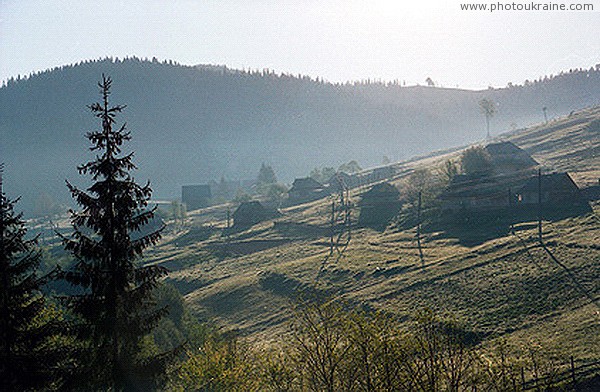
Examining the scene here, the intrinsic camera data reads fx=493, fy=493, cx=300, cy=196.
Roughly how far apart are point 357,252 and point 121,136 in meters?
63.6

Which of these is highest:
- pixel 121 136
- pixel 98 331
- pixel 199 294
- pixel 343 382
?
pixel 121 136

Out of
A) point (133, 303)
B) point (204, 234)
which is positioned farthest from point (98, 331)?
point (204, 234)

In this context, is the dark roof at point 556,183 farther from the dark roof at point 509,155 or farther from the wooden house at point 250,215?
the wooden house at point 250,215

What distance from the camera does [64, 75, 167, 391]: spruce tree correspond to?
18969 millimetres

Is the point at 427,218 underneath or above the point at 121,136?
underneath

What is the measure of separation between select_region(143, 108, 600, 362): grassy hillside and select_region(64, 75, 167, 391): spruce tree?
26.7 m

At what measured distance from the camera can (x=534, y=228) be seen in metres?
68.5

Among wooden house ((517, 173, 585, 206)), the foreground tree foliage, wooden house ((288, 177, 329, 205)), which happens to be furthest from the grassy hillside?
wooden house ((288, 177, 329, 205))

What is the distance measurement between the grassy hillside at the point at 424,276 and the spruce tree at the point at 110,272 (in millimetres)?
26730

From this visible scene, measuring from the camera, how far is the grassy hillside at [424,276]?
133 ft

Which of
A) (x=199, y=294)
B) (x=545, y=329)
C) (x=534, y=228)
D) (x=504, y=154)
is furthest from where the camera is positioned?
(x=504, y=154)

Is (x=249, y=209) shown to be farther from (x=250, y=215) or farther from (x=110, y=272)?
(x=110, y=272)

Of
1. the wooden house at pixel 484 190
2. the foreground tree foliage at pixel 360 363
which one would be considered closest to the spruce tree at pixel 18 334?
the foreground tree foliage at pixel 360 363

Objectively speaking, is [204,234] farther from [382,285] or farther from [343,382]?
[343,382]
